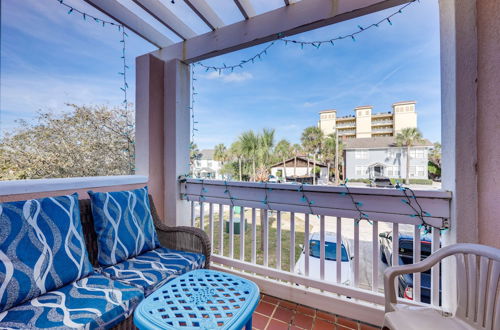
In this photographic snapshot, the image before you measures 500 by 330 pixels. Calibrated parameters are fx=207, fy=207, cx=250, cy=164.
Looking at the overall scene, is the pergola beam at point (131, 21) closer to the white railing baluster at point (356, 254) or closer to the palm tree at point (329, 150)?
the palm tree at point (329, 150)

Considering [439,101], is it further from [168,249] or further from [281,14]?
[168,249]

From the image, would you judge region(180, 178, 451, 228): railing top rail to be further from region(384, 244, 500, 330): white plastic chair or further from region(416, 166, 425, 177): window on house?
region(384, 244, 500, 330): white plastic chair

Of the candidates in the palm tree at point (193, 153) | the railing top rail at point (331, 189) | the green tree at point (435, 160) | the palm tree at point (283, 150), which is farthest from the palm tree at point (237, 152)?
the green tree at point (435, 160)

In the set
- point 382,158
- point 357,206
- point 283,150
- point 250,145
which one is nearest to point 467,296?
point 357,206

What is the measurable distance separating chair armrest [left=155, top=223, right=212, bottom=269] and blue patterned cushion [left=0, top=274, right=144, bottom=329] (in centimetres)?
59

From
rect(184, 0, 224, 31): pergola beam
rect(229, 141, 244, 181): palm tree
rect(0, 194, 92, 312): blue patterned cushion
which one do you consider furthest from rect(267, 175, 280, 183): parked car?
rect(184, 0, 224, 31): pergola beam

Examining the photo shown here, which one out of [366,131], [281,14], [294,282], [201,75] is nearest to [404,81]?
[366,131]

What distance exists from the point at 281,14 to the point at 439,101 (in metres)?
1.45

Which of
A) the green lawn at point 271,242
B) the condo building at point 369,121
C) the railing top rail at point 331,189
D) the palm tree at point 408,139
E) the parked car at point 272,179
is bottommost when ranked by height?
the green lawn at point 271,242

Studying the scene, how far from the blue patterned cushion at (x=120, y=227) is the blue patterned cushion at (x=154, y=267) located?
7cm

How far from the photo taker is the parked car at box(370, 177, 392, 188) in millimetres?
1569

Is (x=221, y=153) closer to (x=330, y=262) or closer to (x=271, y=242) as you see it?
(x=330, y=262)

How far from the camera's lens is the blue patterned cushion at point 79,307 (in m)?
0.96

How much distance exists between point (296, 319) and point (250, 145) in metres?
1.58
